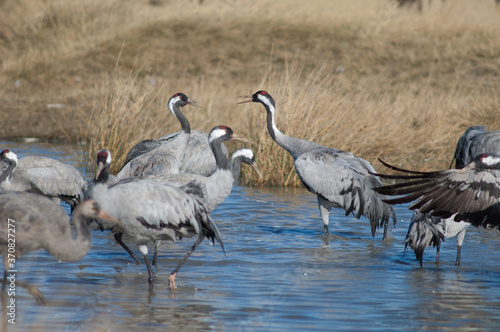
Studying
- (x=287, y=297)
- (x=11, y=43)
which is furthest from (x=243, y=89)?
(x=287, y=297)

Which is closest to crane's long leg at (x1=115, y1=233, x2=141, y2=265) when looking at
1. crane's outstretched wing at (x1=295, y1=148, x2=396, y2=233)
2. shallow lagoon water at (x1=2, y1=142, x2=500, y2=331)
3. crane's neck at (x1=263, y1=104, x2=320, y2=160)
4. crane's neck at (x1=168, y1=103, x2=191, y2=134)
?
shallow lagoon water at (x1=2, y1=142, x2=500, y2=331)

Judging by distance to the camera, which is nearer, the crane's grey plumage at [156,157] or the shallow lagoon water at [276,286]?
the shallow lagoon water at [276,286]

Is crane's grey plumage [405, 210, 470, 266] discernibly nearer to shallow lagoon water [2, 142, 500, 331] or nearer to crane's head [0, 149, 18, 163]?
shallow lagoon water [2, 142, 500, 331]

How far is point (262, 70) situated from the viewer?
21828mm

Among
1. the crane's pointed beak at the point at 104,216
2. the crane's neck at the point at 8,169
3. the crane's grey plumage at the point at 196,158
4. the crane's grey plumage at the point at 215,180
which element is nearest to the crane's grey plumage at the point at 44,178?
the crane's neck at the point at 8,169

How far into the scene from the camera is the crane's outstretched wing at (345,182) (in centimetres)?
838

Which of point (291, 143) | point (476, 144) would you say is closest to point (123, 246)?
point (291, 143)

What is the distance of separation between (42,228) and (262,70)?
1671 cm

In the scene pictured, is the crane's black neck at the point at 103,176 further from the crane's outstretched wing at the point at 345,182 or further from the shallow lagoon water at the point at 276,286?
the crane's outstretched wing at the point at 345,182

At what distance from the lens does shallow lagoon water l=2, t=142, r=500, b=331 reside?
5.23 meters

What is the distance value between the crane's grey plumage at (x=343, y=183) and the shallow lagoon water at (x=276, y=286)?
0.30 meters

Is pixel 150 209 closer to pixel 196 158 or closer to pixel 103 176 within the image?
pixel 103 176

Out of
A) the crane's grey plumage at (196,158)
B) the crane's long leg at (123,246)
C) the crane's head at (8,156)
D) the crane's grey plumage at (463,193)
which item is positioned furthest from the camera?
the crane's grey plumage at (196,158)

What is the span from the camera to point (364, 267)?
275 inches
